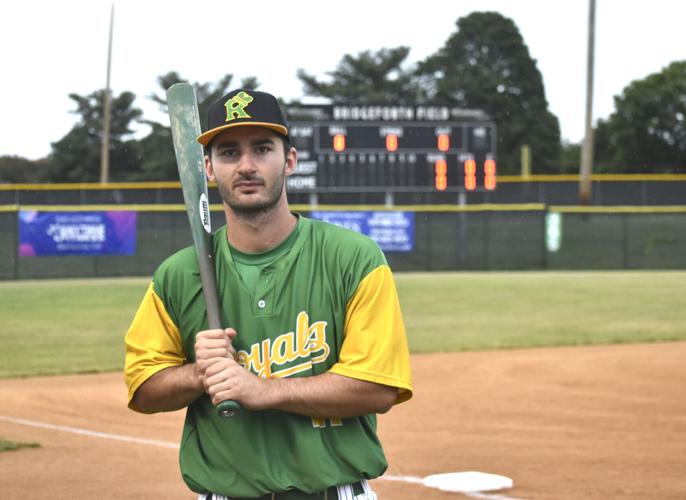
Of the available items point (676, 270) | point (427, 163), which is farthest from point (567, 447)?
point (676, 270)

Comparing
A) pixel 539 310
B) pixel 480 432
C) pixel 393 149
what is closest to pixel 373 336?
pixel 480 432

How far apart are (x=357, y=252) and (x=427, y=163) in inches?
905

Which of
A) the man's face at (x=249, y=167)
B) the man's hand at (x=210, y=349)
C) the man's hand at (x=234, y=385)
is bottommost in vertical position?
the man's hand at (x=234, y=385)

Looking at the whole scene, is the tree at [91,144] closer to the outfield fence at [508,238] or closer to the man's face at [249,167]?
the outfield fence at [508,238]

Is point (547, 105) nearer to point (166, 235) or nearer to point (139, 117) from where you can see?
point (139, 117)

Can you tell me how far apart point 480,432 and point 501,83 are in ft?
167

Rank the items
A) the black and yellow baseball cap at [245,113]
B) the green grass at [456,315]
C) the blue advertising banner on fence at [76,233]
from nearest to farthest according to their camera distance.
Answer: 1. the black and yellow baseball cap at [245,113]
2. the green grass at [456,315]
3. the blue advertising banner on fence at [76,233]

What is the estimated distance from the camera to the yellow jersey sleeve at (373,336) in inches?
97.3

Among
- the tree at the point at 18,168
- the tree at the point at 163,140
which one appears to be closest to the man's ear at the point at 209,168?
the tree at the point at 163,140

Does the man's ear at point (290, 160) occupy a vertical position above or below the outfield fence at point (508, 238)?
above

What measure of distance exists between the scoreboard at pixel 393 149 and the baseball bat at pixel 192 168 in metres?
22.0

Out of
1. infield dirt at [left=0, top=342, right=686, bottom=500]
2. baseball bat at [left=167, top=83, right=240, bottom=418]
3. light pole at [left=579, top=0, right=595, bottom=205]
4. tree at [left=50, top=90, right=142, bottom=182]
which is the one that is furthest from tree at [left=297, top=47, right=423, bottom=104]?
baseball bat at [left=167, top=83, right=240, bottom=418]

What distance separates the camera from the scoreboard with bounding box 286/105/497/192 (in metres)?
25.0

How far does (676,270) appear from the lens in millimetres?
27750
